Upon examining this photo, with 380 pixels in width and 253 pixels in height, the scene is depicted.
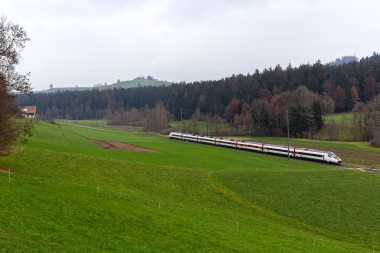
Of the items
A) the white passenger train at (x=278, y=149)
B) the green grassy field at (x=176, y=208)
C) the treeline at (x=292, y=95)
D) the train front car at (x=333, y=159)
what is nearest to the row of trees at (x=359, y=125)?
the treeline at (x=292, y=95)

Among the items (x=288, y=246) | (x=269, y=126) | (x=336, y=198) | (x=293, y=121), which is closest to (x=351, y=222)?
(x=336, y=198)

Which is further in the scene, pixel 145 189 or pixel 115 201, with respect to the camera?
pixel 145 189

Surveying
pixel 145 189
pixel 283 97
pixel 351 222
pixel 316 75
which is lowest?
pixel 351 222

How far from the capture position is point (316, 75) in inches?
6191

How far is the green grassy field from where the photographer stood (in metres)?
16.7

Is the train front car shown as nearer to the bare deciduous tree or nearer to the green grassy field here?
the green grassy field

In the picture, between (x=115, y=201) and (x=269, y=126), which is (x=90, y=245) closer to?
(x=115, y=201)

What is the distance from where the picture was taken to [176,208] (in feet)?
90.1

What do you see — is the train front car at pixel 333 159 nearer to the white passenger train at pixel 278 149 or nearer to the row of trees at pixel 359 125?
the white passenger train at pixel 278 149

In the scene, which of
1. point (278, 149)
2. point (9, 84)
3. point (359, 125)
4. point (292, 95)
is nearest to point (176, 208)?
point (9, 84)

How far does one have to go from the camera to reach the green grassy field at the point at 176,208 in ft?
54.7

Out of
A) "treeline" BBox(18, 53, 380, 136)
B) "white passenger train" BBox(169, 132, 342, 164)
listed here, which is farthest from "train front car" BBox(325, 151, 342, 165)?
"treeline" BBox(18, 53, 380, 136)

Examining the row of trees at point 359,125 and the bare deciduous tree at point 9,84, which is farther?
the row of trees at point 359,125

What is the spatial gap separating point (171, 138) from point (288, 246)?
9523cm
